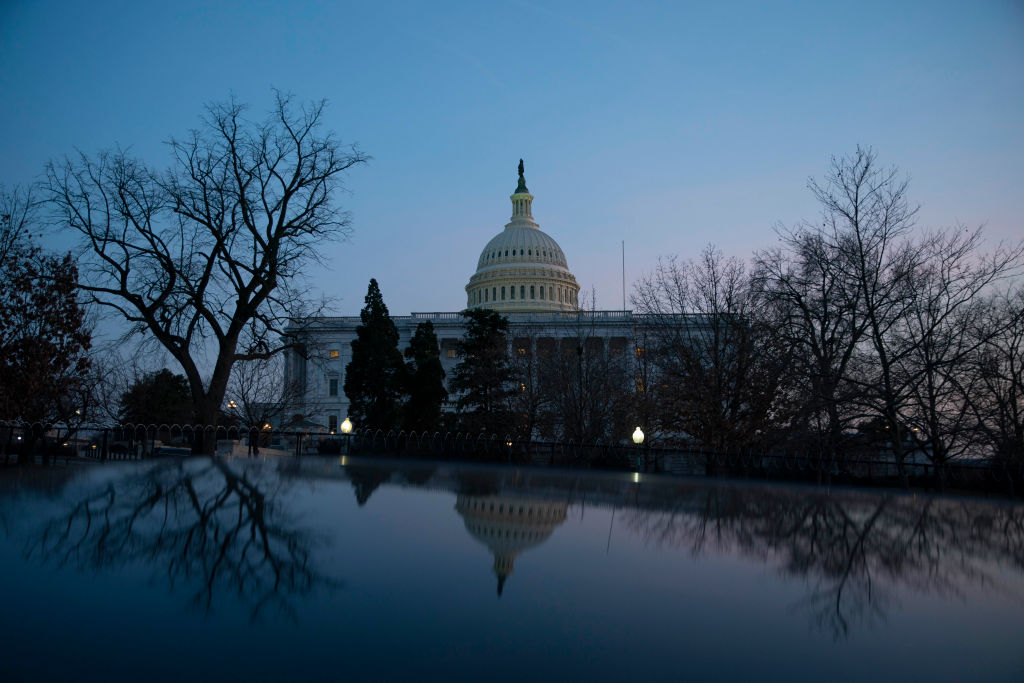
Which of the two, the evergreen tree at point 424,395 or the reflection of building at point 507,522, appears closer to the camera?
the reflection of building at point 507,522

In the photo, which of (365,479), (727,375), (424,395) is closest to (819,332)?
(727,375)

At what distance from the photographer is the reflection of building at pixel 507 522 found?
5.80 metres

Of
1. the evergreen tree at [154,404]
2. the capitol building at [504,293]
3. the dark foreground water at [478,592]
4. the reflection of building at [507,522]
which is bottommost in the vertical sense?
the dark foreground water at [478,592]

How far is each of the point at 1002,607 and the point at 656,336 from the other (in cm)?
2315

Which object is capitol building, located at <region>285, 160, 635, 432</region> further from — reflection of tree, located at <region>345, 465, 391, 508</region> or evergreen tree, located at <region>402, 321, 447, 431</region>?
reflection of tree, located at <region>345, 465, 391, 508</region>

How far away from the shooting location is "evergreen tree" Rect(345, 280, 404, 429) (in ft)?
163

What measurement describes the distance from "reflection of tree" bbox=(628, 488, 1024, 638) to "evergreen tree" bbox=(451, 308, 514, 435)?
2775cm

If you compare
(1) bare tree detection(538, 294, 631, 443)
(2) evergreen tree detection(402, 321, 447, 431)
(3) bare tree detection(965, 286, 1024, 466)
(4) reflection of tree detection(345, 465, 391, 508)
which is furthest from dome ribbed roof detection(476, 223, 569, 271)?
(4) reflection of tree detection(345, 465, 391, 508)

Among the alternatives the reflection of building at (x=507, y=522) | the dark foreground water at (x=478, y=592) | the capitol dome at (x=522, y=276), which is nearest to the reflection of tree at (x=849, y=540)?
the dark foreground water at (x=478, y=592)

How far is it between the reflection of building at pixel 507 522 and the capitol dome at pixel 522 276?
102m

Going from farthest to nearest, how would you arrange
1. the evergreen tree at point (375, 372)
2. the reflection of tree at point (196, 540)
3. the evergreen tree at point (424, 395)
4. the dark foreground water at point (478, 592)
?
the evergreen tree at point (375, 372)
the evergreen tree at point (424, 395)
the reflection of tree at point (196, 540)
the dark foreground water at point (478, 592)

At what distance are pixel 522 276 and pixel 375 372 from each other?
67169 millimetres

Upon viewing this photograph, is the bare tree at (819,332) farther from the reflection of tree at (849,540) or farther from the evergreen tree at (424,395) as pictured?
the evergreen tree at (424,395)

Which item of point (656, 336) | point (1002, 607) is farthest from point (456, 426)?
point (1002, 607)
